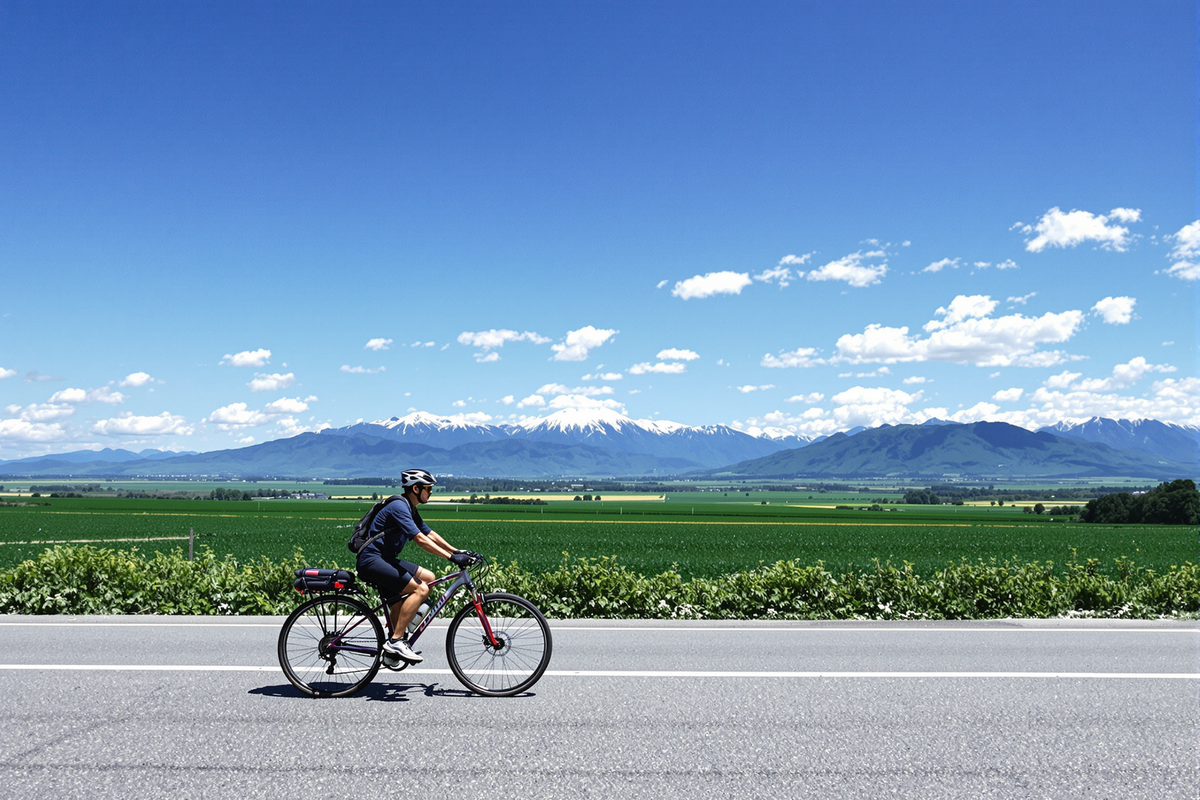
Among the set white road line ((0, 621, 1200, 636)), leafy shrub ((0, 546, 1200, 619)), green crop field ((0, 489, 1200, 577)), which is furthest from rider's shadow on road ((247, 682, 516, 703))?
green crop field ((0, 489, 1200, 577))

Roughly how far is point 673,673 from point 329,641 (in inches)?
139

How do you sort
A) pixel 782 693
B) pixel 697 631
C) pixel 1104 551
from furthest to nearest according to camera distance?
pixel 1104 551 < pixel 697 631 < pixel 782 693

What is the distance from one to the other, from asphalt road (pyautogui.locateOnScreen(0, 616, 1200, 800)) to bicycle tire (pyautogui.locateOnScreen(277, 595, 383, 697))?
1.03 feet

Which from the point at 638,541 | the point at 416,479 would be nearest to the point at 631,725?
the point at 416,479

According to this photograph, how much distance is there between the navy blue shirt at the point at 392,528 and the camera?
794cm

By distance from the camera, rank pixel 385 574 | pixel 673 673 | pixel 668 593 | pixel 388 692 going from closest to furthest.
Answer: pixel 385 574 < pixel 388 692 < pixel 673 673 < pixel 668 593

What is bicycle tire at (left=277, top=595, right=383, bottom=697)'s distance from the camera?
8.09 metres

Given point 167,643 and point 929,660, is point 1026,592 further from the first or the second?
point 167,643

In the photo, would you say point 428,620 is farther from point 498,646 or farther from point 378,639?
point 498,646

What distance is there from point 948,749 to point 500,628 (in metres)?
4.09

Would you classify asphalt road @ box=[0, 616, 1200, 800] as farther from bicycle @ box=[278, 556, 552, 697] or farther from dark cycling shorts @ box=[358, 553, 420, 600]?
dark cycling shorts @ box=[358, 553, 420, 600]

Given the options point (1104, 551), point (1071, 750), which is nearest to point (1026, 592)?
point (1071, 750)

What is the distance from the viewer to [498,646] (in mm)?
8164

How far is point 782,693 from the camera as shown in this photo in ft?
26.3
